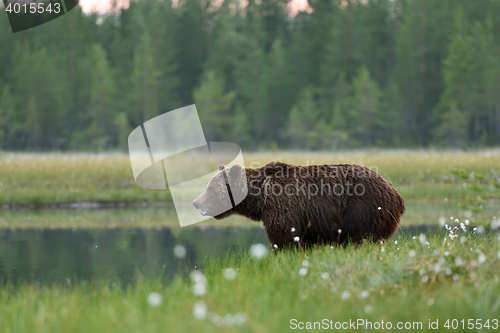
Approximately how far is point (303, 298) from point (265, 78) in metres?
52.0

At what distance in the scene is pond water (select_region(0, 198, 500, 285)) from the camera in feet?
31.0

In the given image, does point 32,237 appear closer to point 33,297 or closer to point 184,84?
point 33,297

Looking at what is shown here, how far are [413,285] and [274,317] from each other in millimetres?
1747

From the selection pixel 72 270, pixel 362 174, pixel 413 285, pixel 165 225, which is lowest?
pixel 165 225

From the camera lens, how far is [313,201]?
7.52 m

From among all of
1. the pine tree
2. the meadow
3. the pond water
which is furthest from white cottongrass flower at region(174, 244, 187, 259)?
the pine tree

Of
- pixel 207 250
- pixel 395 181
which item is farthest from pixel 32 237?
pixel 395 181

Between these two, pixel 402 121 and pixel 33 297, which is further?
pixel 402 121

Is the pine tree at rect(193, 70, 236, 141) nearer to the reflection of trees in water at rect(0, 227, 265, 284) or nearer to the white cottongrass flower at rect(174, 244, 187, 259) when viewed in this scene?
the reflection of trees in water at rect(0, 227, 265, 284)

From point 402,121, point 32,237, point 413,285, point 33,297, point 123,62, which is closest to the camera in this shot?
point 413,285

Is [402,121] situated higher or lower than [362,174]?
lower

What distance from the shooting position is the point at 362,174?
7516mm

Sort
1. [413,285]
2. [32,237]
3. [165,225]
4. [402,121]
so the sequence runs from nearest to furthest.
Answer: [413,285]
[32,237]
[165,225]
[402,121]

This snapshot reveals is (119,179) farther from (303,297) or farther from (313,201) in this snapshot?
(303,297)
